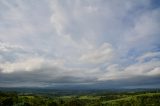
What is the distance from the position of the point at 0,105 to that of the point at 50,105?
4549cm

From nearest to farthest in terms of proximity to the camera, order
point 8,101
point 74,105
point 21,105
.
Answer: point 21,105 → point 8,101 → point 74,105

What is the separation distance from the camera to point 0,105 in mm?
162500

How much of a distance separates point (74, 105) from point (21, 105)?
49.8 m

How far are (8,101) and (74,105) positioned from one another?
52021mm

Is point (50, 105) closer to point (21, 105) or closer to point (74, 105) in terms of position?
point (74, 105)

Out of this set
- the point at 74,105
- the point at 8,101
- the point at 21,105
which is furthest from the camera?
the point at 74,105

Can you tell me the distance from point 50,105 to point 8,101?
3511cm

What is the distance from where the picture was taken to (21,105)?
514 ft

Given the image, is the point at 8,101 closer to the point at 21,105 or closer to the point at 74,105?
the point at 21,105

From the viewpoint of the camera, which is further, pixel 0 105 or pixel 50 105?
pixel 50 105

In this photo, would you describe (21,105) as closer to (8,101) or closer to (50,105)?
(8,101)

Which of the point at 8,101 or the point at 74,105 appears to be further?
the point at 74,105

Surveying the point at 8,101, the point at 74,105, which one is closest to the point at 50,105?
the point at 74,105

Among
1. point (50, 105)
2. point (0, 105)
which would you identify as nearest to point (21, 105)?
point (0, 105)
